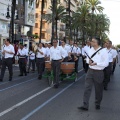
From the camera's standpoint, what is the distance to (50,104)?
10156 millimetres

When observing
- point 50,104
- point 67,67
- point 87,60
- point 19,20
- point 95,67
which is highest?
point 19,20

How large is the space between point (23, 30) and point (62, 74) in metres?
56.2

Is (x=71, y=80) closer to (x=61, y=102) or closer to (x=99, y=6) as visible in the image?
(x=61, y=102)

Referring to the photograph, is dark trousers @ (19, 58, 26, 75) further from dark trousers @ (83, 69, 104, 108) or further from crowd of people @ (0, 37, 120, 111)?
dark trousers @ (83, 69, 104, 108)

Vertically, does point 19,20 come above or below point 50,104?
above

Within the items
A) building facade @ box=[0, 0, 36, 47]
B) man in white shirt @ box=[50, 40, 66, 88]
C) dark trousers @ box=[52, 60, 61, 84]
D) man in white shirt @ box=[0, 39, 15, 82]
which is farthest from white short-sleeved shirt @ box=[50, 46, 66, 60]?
building facade @ box=[0, 0, 36, 47]

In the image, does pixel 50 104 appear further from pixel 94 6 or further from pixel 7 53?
pixel 94 6

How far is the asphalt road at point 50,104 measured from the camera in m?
8.48

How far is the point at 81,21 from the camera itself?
82.1m

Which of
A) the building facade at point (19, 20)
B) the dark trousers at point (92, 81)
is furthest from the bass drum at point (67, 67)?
the building facade at point (19, 20)

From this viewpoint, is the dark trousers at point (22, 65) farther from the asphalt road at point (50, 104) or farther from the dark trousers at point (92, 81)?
the dark trousers at point (92, 81)

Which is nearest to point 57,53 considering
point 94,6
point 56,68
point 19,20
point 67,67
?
point 56,68

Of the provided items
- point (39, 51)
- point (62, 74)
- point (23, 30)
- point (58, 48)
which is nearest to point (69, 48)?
point (39, 51)

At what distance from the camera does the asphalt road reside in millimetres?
8484
